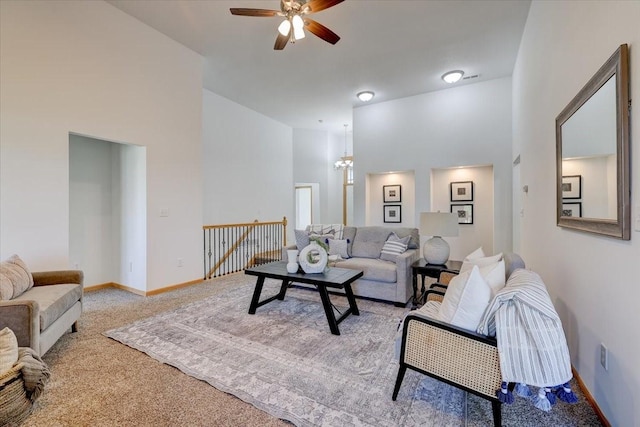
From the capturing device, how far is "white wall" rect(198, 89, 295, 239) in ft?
19.9

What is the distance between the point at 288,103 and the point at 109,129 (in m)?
3.94

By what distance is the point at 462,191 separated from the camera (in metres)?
5.85

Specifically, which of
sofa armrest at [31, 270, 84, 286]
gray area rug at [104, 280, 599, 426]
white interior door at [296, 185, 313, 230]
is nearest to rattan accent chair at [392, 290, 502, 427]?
gray area rug at [104, 280, 599, 426]

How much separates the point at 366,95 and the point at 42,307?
5886 millimetres

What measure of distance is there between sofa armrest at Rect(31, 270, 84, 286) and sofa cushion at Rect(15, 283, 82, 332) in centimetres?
7

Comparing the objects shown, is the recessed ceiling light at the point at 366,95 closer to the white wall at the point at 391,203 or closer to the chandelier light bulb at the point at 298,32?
the white wall at the point at 391,203

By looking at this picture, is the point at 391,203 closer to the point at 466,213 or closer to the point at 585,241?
the point at 466,213

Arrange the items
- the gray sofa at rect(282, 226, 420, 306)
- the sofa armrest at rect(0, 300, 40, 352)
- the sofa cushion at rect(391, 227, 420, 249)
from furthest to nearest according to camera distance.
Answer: the sofa cushion at rect(391, 227, 420, 249), the gray sofa at rect(282, 226, 420, 306), the sofa armrest at rect(0, 300, 40, 352)

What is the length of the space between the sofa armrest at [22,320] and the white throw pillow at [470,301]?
108 inches

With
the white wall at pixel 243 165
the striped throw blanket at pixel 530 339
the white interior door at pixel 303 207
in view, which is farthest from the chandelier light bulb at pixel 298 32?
the white interior door at pixel 303 207

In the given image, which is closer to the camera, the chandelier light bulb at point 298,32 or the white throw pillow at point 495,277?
the white throw pillow at point 495,277

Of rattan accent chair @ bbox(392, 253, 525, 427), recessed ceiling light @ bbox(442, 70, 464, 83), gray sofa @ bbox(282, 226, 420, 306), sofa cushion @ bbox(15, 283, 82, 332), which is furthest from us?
recessed ceiling light @ bbox(442, 70, 464, 83)

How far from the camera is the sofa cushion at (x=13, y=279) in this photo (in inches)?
86.4

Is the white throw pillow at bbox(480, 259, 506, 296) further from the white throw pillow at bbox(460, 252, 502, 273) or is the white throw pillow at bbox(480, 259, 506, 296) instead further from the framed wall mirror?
the framed wall mirror
